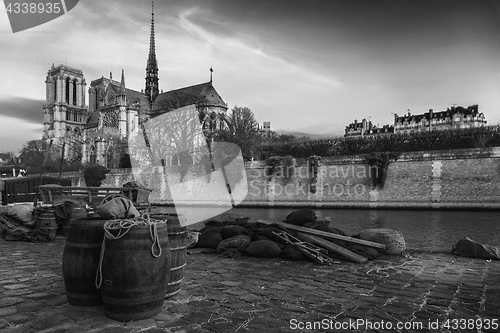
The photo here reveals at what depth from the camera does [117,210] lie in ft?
13.8

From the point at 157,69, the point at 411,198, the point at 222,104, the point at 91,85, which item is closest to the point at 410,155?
the point at 411,198

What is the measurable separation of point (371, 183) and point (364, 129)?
219 feet

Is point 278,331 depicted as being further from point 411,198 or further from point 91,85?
point 91,85

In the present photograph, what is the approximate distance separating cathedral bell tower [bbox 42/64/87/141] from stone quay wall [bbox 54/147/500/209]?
266 feet

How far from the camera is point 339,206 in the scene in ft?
96.6

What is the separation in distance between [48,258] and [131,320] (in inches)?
173

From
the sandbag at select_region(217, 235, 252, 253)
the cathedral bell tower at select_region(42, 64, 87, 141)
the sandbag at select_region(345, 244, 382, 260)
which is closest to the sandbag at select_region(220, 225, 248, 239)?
the sandbag at select_region(217, 235, 252, 253)

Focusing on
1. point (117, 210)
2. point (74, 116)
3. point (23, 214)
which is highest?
point (74, 116)

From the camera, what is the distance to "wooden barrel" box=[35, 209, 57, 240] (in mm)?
A: 9438

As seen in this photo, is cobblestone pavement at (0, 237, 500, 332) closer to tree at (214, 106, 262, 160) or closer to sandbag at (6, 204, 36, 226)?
sandbag at (6, 204, 36, 226)

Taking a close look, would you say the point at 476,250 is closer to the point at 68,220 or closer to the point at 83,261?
the point at 83,261

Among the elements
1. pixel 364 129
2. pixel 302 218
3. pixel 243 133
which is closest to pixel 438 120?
pixel 364 129

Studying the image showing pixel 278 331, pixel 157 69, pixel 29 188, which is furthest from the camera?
pixel 157 69

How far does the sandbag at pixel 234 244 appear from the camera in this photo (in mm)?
7703
